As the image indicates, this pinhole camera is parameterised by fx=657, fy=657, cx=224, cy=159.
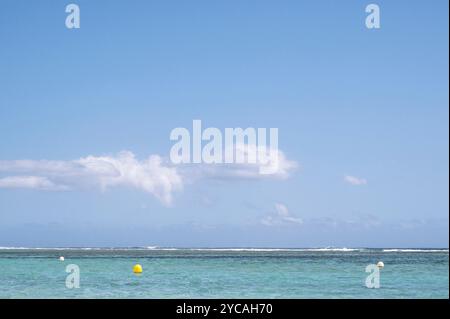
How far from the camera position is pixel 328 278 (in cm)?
4381

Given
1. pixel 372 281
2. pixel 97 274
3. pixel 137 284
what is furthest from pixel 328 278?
pixel 97 274

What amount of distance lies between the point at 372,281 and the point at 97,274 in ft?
69.2
